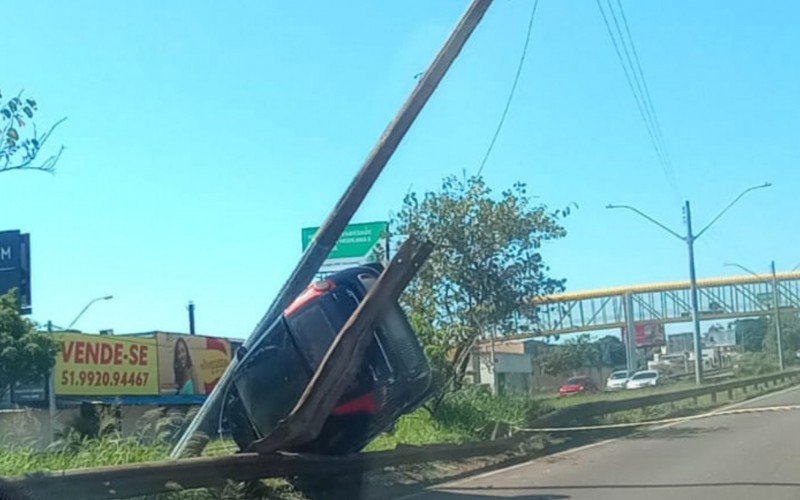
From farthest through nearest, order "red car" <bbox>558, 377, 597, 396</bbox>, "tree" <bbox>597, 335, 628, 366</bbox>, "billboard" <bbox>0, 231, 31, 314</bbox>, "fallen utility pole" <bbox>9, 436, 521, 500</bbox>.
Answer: "tree" <bbox>597, 335, 628, 366</bbox> < "red car" <bbox>558, 377, 597, 396</bbox> < "billboard" <bbox>0, 231, 31, 314</bbox> < "fallen utility pole" <bbox>9, 436, 521, 500</bbox>

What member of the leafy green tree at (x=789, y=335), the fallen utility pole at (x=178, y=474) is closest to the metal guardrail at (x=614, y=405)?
the fallen utility pole at (x=178, y=474)

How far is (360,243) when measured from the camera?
23.5 metres

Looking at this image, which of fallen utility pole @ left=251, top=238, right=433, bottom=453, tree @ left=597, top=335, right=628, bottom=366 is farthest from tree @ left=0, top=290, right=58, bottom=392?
tree @ left=597, top=335, right=628, bottom=366

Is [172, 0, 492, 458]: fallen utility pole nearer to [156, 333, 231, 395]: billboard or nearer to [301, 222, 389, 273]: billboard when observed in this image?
[301, 222, 389, 273]: billboard

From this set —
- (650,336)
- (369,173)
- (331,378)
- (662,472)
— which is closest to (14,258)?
(369,173)

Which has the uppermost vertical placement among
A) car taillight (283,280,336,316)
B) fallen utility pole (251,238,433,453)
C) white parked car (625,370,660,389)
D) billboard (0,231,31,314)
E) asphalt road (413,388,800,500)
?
billboard (0,231,31,314)

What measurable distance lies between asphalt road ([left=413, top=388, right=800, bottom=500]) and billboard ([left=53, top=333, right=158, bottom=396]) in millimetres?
23612

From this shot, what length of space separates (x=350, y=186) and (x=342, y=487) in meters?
4.28

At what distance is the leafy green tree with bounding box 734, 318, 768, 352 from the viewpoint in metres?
136

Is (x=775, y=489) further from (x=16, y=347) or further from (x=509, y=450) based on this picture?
(x=16, y=347)

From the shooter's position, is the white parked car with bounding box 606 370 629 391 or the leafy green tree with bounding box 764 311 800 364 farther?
the leafy green tree with bounding box 764 311 800 364

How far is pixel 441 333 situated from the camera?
73.6 feet

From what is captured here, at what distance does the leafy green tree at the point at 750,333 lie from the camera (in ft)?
447

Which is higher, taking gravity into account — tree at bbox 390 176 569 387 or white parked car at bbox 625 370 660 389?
tree at bbox 390 176 569 387
